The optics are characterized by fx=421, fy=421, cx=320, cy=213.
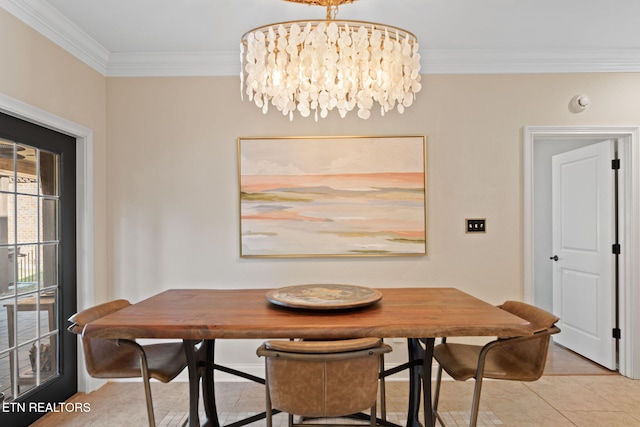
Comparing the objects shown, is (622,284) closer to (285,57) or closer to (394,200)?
(394,200)

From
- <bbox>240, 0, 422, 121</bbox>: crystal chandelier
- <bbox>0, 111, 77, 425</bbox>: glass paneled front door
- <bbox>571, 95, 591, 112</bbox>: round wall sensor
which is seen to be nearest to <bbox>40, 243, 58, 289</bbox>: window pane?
<bbox>0, 111, 77, 425</bbox>: glass paneled front door

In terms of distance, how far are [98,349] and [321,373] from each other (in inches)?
47.5

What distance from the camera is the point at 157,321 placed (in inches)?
70.3

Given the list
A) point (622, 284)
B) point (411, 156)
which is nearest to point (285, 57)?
point (411, 156)

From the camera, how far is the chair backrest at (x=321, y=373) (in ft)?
5.13

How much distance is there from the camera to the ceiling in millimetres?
2529

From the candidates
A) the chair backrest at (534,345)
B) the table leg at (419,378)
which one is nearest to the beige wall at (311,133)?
the table leg at (419,378)

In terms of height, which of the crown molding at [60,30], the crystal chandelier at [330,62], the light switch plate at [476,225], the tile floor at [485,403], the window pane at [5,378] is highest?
the crown molding at [60,30]

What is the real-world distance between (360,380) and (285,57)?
4.59 ft

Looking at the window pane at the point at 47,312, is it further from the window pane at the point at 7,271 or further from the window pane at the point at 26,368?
the window pane at the point at 7,271

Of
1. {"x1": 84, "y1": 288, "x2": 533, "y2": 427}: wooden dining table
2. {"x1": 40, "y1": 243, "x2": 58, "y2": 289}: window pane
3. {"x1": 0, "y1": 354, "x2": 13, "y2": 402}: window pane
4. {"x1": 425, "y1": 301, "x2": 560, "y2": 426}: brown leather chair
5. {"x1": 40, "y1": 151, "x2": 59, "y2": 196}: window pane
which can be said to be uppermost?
{"x1": 40, "y1": 151, "x2": 59, "y2": 196}: window pane

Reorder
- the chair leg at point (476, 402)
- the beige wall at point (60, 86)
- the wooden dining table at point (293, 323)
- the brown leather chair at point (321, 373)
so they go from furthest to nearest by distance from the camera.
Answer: the beige wall at point (60, 86) < the chair leg at point (476, 402) < the wooden dining table at point (293, 323) < the brown leather chair at point (321, 373)

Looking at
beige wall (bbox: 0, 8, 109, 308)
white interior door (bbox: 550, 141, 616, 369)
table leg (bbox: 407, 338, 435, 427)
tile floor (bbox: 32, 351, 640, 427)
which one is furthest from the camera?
white interior door (bbox: 550, 141, 616, 369)

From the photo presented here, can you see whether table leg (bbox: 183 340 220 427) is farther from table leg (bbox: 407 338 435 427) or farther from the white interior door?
the white interior door
